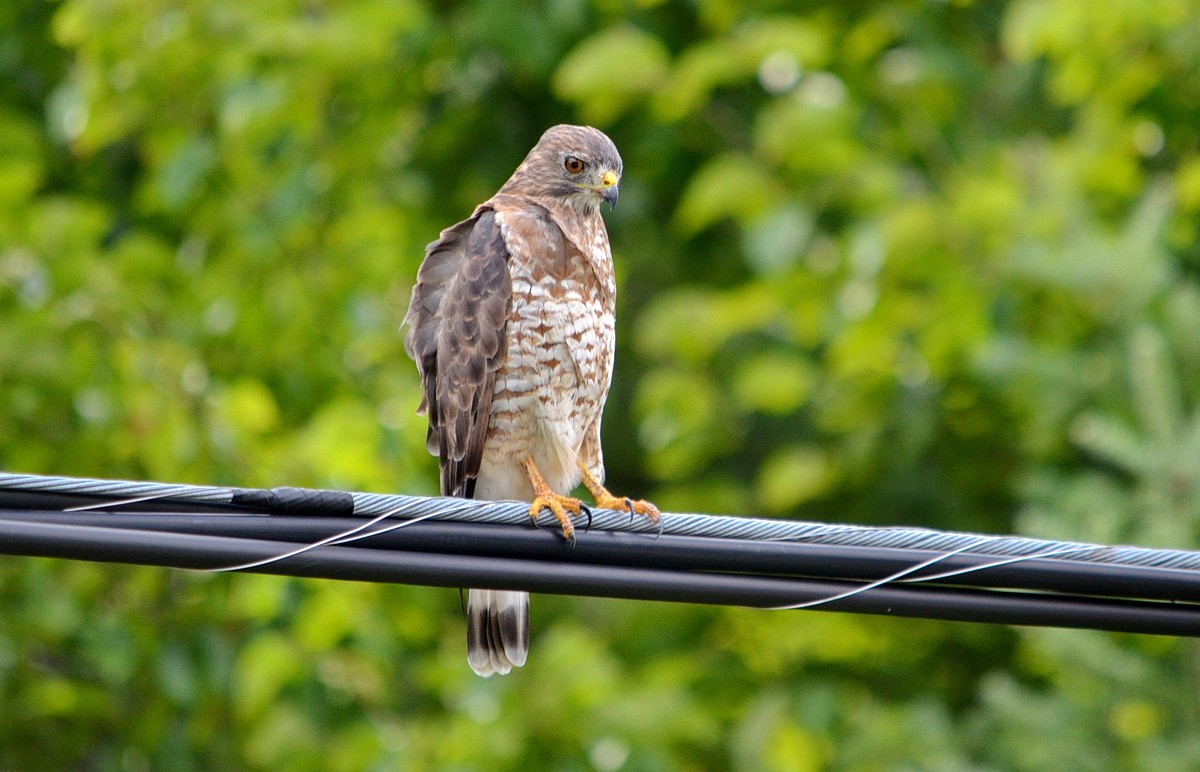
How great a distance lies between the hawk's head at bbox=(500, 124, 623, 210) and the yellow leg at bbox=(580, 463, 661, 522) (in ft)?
2.68

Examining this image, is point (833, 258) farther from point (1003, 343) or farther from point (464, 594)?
point (464, 594)

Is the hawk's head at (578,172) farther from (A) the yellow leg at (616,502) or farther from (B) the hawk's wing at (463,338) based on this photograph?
(A) the yellow leg at (616,502)

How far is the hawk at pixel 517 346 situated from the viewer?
4.17 meters

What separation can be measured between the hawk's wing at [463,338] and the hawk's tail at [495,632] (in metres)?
0.32

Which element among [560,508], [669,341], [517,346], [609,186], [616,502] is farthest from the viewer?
[669,341]

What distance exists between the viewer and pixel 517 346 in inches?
164

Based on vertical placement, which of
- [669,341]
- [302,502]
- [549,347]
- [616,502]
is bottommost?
Result: [302,502]

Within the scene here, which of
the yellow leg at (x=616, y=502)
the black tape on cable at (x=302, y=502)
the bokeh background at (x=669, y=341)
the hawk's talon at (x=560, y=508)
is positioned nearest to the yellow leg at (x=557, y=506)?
the hawk's talon at (x=560, y=508)

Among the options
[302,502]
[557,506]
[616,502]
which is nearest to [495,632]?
[616,502]

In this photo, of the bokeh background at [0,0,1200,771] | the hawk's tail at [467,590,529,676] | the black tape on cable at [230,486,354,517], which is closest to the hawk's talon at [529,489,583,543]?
the black tape on cable at [230,486,354,517]

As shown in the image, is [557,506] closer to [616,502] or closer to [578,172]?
[616,502]

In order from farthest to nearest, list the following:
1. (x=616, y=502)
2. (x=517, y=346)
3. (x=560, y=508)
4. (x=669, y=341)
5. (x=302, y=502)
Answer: (x=669, y=341), (x=517, y=346), (x=616, y=502), (x=560, y=508), (x=302, y=502)

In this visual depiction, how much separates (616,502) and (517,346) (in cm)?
59

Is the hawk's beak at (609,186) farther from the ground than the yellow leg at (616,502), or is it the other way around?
the hawk's beak at (609,186)
